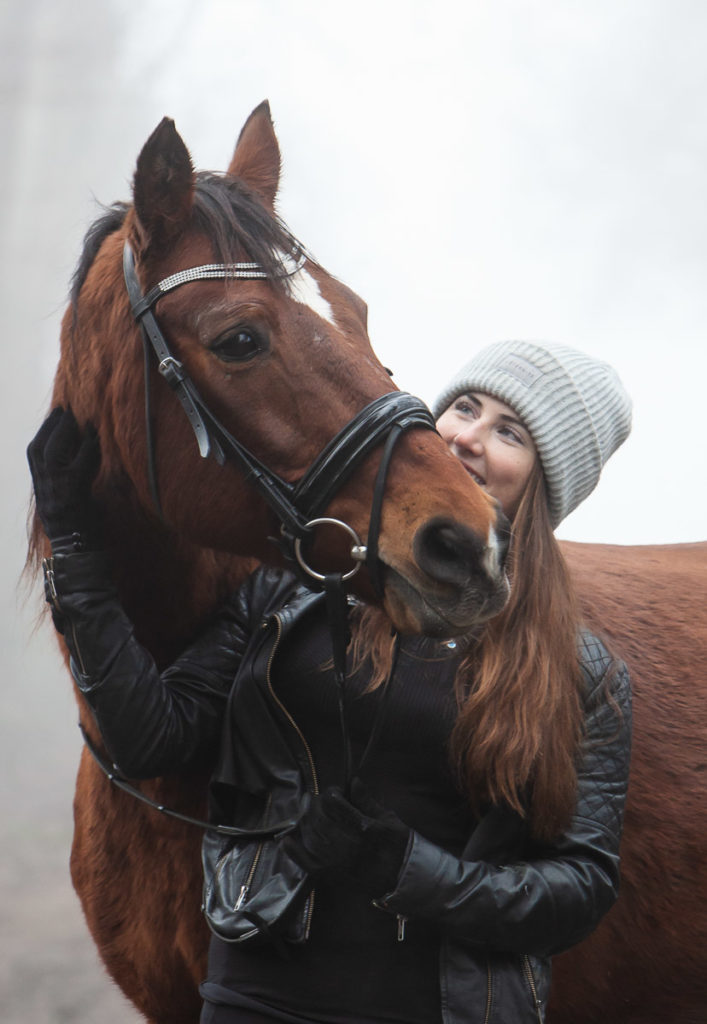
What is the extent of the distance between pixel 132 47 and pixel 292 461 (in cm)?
421

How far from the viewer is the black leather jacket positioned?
112cm

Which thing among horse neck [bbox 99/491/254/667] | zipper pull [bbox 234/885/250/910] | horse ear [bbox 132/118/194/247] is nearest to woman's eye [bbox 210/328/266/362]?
horse ear [bbox 132/118/194/247]

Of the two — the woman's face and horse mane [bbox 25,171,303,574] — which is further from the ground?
horse mane [bbox 25,171,303,574]

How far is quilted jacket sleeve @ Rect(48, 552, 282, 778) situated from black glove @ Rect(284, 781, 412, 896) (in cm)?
29

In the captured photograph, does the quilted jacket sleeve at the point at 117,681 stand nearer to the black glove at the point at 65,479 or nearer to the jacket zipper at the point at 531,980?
the black glove at the point at 65,479

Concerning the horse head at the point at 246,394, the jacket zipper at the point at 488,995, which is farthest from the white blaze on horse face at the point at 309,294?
the jacket zipper at the point at 488,995

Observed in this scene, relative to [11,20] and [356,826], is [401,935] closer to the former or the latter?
[356,826]

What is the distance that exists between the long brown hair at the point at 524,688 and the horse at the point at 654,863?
0.37 meters

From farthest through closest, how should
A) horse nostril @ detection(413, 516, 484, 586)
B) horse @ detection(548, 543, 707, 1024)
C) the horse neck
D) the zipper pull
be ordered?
horse @ detection(548, 543, 707, 1024) < the horse neck < the zipper pull < horse nostril @ detection(413, 516, 484, 586)

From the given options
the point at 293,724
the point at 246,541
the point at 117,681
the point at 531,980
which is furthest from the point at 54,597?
the point at 531,980

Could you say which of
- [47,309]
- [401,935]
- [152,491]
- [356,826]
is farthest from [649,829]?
[47,309]

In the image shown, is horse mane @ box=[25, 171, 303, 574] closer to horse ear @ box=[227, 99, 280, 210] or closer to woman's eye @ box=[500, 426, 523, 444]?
horse ear @ box=[227, 99, 280, 210]

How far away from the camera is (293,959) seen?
121 cm

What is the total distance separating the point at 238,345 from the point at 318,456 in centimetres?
20
